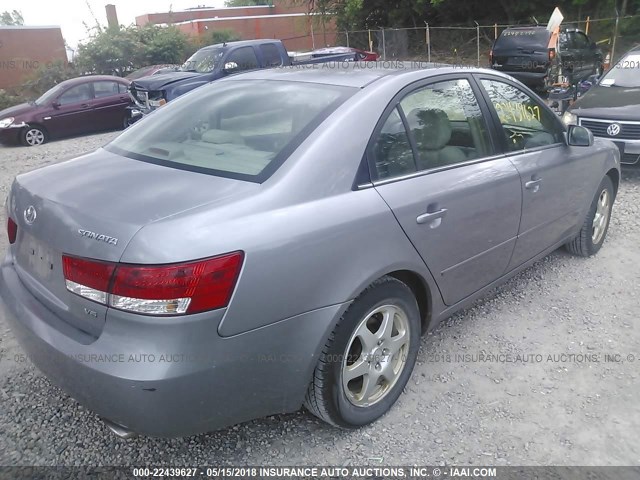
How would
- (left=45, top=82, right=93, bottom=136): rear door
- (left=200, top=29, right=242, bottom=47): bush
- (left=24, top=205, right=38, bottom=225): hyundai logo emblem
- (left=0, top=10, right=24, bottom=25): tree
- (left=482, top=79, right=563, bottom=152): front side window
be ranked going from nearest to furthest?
(left=24, top=205, right=38, bottom=225): hyundai logo emblem → (left=482, top=79, right=563, bottom=152): front side window → (left=45, top=82, right=93, bottom=136): rear door → (left=200, top=29, right=242, bottom=47): bush → (left=0, top=10, right=24, bottom=25): tree

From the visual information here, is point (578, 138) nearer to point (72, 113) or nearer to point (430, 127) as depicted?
point (430, 127)

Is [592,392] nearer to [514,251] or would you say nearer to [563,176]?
[514,251]

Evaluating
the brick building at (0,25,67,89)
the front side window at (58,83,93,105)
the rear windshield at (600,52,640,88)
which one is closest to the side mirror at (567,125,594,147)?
the rear windshield at (600,52,640,88)

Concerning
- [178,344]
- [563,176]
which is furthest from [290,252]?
[563,176]

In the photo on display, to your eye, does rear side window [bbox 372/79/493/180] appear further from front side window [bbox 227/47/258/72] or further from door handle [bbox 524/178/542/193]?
front side window [bbox 227/47/258/72]

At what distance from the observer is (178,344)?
6.29 ft

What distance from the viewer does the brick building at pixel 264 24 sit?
99.9 feet

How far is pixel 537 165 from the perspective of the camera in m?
3.48

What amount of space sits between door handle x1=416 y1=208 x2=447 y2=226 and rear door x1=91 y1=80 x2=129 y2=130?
464 inches

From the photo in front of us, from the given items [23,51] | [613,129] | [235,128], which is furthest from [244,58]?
[23,51]

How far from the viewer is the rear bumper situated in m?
1.92

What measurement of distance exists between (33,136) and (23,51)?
15324 millimetres

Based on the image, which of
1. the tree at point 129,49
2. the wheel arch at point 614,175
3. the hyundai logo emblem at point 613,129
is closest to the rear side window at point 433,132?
the wheel arch at point 614,175

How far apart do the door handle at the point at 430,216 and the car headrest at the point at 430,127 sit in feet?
1.19
